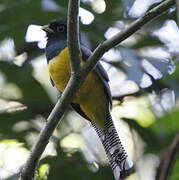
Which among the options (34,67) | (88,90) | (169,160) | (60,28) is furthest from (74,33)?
(34,67)

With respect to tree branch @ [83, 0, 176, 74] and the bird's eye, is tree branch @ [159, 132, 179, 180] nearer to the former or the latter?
tree branch @ [83, 0, 176, 74]

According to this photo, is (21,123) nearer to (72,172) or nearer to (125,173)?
(72,172)

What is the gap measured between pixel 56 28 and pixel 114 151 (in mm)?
1165

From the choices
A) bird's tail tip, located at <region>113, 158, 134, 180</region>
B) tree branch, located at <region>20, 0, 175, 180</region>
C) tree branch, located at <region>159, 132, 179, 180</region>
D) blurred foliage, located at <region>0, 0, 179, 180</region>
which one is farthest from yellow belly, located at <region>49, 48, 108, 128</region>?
tree branch, located at <region>159, 132, 179, 180</region>

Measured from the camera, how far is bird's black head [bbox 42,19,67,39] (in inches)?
163

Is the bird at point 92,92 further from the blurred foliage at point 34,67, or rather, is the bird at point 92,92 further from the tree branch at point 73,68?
the tree branch at point 73,68

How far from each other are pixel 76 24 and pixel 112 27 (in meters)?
1.85

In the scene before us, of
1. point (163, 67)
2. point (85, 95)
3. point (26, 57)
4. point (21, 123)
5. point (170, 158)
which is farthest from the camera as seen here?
point (26, 57)

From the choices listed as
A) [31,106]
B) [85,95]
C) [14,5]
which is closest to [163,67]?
[85,95]

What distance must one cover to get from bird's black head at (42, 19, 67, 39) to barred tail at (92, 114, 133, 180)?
0.77 m

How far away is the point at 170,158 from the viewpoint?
1.53m

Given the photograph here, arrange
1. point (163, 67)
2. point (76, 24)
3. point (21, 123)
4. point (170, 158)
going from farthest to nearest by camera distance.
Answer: point (21, 123) < point (163, 67) < point (76, 24) < point (170, 158)

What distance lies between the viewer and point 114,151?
348 centimetres

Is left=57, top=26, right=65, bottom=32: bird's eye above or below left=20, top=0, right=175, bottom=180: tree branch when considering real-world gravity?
below
